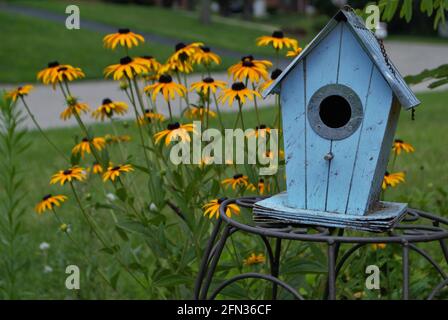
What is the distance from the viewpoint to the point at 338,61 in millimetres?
1952

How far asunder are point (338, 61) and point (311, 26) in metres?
25.6

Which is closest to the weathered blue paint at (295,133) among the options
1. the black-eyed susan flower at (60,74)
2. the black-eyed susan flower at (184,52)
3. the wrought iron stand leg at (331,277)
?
the wrought iron stand leg at (331,277)

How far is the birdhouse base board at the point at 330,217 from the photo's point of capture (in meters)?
1.85

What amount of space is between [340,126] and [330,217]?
0.85 ft

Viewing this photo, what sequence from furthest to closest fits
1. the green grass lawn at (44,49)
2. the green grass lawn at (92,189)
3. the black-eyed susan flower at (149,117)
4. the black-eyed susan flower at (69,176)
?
1. the green grass lawn at (44,49)
2. the green grass lawn at (92,189)
3. the black-eyed susan flower at (149,117)
4. the black-eyed susan flower at (69,176)

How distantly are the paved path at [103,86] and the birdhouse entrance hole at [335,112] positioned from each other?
292 centimetres

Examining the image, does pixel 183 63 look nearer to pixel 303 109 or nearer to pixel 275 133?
pixel 275 133

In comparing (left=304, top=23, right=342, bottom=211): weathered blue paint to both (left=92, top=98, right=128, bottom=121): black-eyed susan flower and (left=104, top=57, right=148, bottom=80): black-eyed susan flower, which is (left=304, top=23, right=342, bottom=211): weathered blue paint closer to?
(left=104, top=57, right=148, bottom=80): black-eyed susan flower

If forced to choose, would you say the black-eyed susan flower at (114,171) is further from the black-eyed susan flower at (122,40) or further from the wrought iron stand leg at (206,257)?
the wrought iron stand leg at (206,257)

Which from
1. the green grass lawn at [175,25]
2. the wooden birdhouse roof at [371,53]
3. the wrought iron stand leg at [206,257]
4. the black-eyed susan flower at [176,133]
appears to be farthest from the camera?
the green grass lawn at [175,25]

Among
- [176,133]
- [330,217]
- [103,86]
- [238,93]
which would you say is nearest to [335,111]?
[330,217]

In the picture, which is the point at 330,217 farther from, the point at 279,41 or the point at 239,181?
the point at 279,41

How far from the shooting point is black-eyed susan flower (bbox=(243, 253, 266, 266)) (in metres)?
2.71
